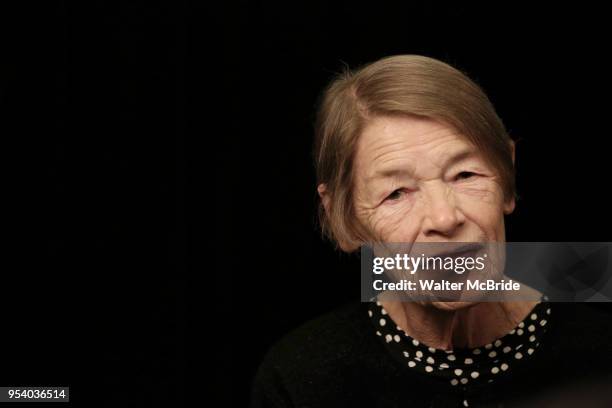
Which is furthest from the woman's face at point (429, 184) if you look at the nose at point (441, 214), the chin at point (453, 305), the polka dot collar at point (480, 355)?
the polka dot collar at point (480, 355)

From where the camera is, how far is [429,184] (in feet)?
6.00

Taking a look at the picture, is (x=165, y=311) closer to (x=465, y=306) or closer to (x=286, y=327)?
(x=286, y=327)

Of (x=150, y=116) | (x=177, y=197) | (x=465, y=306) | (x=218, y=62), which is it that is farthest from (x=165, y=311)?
(x=465, y=306)

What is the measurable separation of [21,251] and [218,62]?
24.8 inches

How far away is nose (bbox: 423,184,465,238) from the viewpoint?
70.1 inches

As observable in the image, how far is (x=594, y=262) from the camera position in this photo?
209cm

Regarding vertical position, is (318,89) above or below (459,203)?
above

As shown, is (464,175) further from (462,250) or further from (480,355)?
(480,355)

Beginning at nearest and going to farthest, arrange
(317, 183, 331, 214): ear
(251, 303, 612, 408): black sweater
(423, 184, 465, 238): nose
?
(423, 184, 465, 238): nose < (251, 303, 612, 408): black sweater < (317, 183, 331, 214): ear

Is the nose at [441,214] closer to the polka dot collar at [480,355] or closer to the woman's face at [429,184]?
the woman's face at [429,184]

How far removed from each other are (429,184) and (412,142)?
0.29 feet

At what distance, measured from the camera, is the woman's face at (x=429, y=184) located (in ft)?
5.91

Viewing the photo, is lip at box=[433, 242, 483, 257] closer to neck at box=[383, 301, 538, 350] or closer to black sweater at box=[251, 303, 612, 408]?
neck at box=[383, 301, 538, 350]

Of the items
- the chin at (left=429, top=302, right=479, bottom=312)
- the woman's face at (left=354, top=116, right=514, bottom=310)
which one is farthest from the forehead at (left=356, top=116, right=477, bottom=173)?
the chin at (left=429, top=302, right=479, bottom=312)
